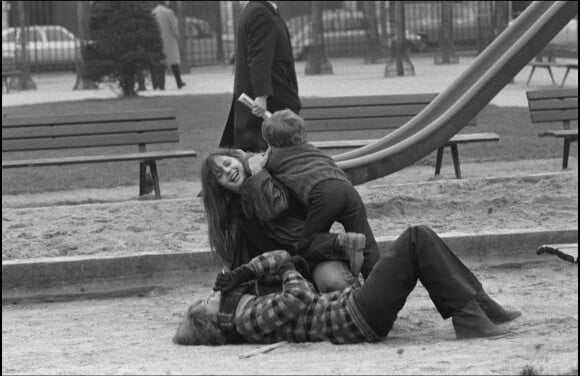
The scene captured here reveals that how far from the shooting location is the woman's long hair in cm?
641

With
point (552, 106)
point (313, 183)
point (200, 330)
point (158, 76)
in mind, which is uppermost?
point (313, 183)

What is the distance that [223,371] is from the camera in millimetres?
5309

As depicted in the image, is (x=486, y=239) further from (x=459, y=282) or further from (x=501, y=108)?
(x=501, y=108)

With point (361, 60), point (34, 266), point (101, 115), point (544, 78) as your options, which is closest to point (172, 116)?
point (101, 115)

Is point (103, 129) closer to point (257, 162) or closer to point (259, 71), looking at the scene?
point (259, 71)

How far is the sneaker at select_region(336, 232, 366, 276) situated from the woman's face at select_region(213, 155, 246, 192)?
0.55m

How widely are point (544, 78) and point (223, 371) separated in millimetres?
19693

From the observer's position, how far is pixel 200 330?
6.19 meters

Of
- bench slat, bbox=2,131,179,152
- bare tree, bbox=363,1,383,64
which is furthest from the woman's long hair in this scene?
bare tree, bbox=363,1,383,64

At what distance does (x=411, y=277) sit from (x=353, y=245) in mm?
521

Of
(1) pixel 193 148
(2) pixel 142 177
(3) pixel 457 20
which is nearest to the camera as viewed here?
(2) pixel 142 177

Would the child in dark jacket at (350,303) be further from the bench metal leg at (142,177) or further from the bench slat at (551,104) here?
the bench slat at (551,104)

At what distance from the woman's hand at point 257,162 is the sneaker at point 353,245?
513 mm

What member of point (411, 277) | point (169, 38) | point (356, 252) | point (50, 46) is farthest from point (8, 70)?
point (411, 277)
